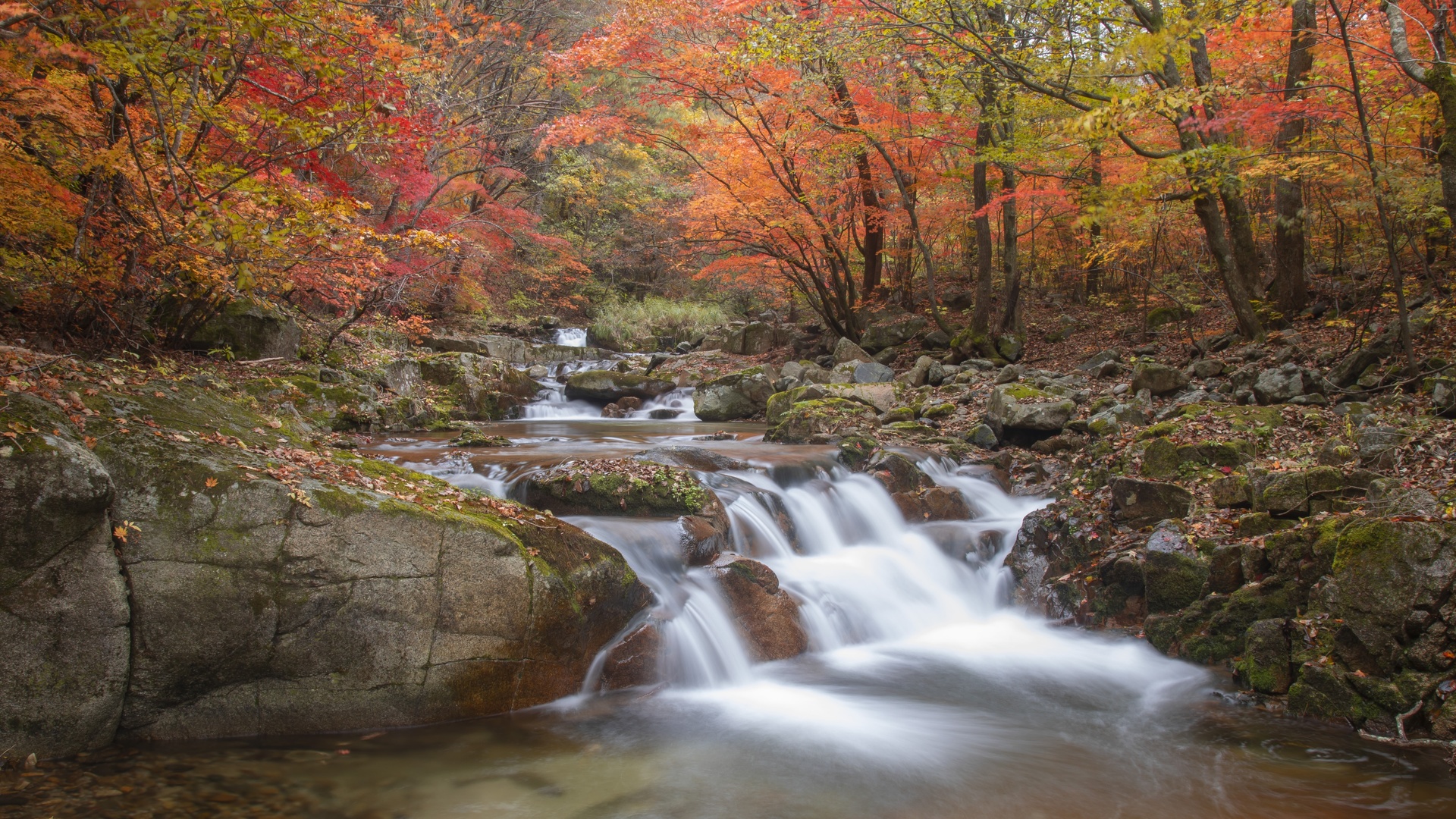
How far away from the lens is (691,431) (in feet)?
46.3

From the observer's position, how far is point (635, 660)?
5.77 meters

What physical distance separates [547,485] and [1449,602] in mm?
6897

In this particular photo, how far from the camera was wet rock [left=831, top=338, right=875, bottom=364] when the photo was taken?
18219mm

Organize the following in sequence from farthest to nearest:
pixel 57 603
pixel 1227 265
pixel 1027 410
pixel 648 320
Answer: pixel 648 320 < pixel 1227 265 < pixel 1027 410 < pixel 57 603

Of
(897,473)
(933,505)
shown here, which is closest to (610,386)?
(897,473)

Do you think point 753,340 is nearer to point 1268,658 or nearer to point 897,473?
point 897,473

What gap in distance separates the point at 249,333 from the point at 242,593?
787 centimetres

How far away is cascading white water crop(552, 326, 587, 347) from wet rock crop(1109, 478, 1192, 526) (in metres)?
19.6

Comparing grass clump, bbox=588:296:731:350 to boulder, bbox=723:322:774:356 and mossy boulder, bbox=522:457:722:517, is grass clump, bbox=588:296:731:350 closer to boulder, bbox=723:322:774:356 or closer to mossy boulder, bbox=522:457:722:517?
boulder, bbox=723:322:774:356

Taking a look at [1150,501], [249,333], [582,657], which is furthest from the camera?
[249,333]

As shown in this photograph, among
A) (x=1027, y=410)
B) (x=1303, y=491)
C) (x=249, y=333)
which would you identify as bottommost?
(x=1303, y=491)

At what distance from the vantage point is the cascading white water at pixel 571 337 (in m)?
25.0

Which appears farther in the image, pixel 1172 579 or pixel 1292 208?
pixel 1292 208

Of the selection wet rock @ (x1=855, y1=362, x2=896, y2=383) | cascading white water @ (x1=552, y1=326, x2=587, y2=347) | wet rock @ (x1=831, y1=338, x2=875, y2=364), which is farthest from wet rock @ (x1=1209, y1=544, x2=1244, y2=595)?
cascading white water @ (x1=552, y1=326, x2=587, y2=347)
